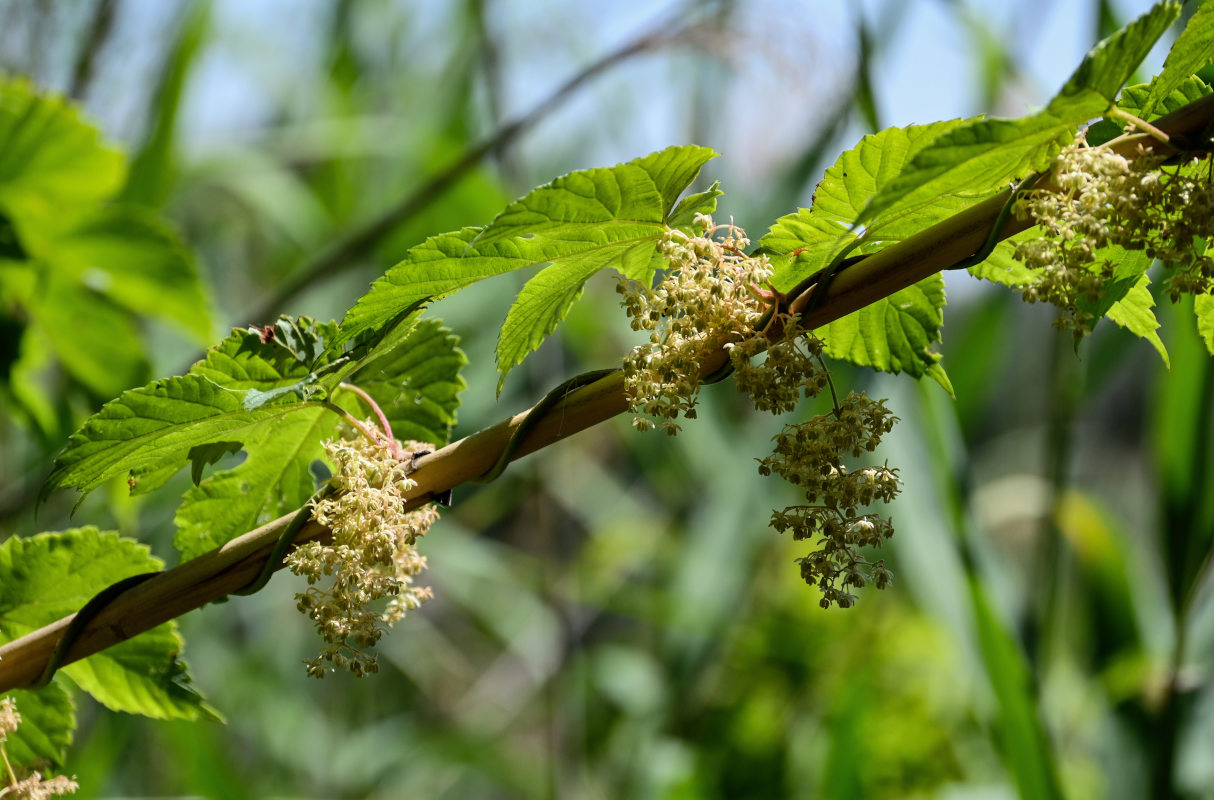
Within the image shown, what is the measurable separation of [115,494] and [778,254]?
62 centimetres

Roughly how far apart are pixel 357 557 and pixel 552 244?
14 centimetres

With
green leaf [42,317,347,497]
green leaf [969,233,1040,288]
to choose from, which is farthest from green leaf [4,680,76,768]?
green leaf [969,233,1040,288]

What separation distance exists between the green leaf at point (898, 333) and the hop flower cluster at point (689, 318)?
0.31ft

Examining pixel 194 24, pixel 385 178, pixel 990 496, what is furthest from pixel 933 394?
pixel 990 496

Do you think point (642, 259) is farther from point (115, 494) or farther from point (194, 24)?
point (194, 24)

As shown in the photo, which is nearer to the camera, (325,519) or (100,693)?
(325,519)

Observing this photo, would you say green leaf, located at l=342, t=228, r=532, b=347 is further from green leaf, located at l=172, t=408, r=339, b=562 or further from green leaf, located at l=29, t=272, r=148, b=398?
green leaf, located at l=29, t=272, r=148, b=398

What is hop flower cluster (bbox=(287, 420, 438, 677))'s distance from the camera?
1.17 ft

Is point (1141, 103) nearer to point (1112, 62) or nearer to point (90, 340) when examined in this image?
point (1112, 62)

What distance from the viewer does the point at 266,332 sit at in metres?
0.41

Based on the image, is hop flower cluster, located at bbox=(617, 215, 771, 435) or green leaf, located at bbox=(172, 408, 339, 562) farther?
green leaf, located at bbox=(172, 408, 339, 562)

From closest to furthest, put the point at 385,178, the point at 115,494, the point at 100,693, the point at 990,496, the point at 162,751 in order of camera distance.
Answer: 1. the point at 100,693
2. the point at 115,494
3. the point at 385,178
4. the point at 162,751
5. the point at 990,496

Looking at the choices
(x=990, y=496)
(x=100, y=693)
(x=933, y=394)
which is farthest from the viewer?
(x=990, y=496)

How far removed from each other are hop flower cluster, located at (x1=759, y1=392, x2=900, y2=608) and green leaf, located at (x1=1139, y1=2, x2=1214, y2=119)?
0.15 m
